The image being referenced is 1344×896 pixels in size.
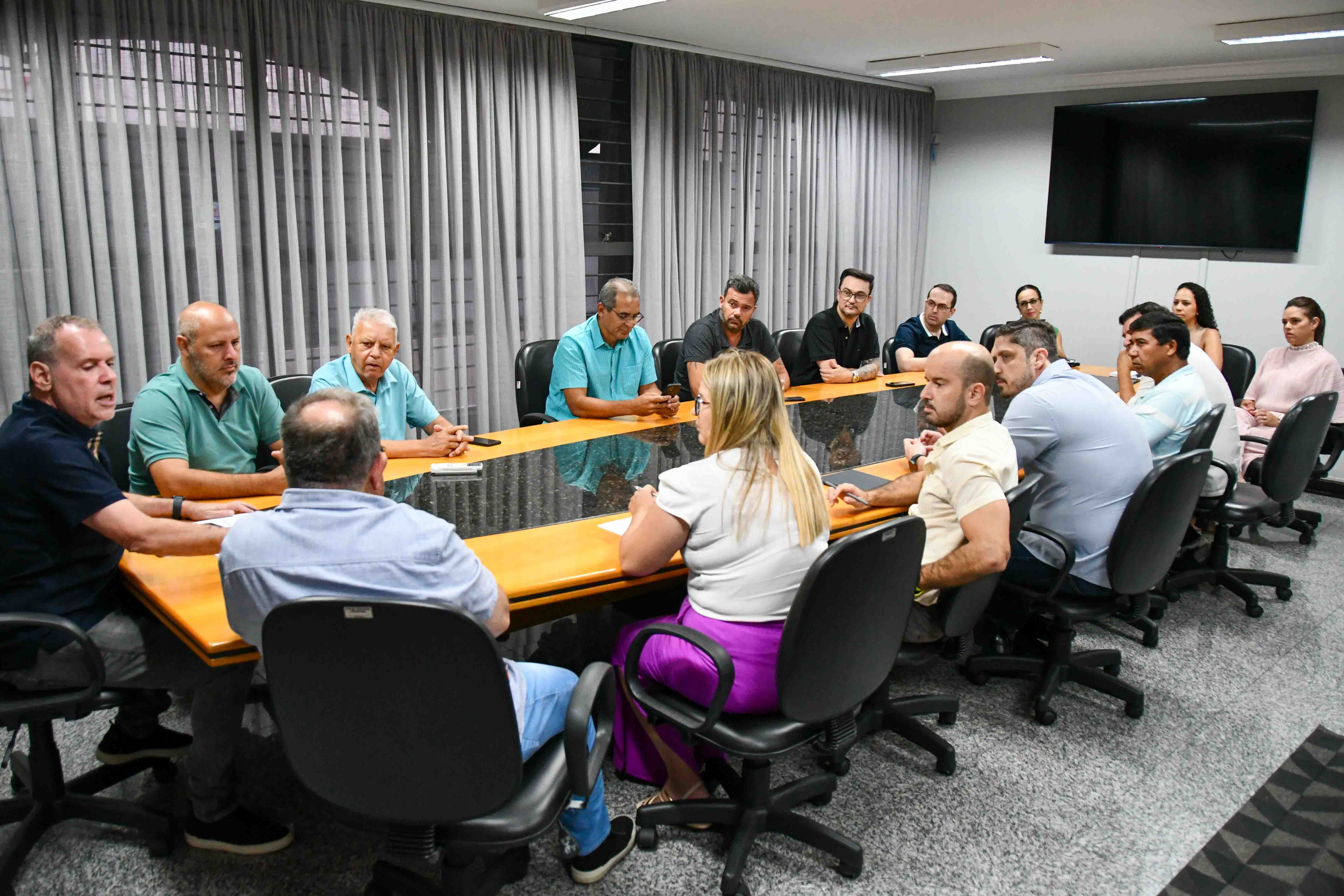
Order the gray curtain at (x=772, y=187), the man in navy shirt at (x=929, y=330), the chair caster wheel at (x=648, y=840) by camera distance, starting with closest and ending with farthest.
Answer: the chair caster wheel at (x=648, y=840) < the man in navy shirt at (x=929, y=330) < the gray curtain at (x=772, y=187)

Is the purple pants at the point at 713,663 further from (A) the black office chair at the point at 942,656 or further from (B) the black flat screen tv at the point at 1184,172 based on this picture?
(B) the black flat screen tv at the point at 1184,172

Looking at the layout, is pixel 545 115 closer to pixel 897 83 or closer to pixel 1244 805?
pixel 897 83

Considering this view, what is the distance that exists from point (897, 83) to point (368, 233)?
4.39 metres

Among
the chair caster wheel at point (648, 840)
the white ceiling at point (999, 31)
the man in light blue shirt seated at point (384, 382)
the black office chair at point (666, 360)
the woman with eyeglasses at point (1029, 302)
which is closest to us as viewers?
the chair caster wheel at point (648, 840)

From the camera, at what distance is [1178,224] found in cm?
650

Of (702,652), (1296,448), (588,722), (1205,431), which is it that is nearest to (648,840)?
(702,652)

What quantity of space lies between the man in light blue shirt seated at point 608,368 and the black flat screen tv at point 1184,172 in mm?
4206

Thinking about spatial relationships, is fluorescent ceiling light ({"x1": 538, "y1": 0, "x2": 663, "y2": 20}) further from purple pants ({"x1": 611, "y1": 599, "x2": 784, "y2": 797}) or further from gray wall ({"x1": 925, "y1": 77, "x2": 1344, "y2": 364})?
gray wall ({"x1": 925, "y1": 77, "x2": 1344, "y2": 364})

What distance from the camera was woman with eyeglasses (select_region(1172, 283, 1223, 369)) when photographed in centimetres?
514

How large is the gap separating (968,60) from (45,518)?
5684mm

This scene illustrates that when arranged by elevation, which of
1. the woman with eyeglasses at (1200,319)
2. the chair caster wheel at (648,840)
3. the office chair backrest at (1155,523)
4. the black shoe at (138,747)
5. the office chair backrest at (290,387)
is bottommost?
the chair caster wheel at (648,840)

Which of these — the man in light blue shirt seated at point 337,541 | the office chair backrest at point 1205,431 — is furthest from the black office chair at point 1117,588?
the man in light blue shirt seated at point 337,541

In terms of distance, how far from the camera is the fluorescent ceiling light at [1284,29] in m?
4.70

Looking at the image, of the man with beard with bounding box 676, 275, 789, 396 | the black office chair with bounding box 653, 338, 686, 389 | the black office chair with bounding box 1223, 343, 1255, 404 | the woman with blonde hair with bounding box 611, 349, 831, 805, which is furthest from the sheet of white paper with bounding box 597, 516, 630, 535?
the black office chair with bounding box 1223, 343, 1255, 404
